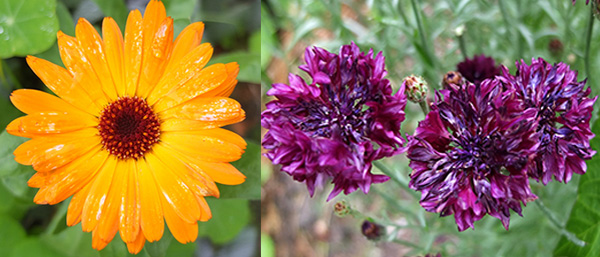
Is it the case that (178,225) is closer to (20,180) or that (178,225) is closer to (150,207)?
(150,207)

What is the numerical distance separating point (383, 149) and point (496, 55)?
51cm

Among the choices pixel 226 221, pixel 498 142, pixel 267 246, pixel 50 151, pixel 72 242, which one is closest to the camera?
pixel 498 142

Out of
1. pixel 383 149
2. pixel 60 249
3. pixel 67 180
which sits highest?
pixel 383 149

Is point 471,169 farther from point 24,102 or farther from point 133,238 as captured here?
point 24,102

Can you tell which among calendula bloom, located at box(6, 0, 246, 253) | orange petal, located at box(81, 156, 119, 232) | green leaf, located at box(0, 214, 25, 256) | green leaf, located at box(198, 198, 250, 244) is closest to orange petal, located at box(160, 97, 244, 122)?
calendula bloom, located at box(6, 0, 246, 253)

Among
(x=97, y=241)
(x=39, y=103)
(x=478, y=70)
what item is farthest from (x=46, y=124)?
(x=478, y=70)

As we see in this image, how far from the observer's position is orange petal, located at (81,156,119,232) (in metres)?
0.47

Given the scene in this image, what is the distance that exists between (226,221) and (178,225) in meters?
0.22

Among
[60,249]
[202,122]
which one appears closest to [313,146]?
[202,122]

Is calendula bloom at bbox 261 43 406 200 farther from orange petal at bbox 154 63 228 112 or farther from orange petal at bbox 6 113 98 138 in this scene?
orange petal at bbox 6 113 98 138

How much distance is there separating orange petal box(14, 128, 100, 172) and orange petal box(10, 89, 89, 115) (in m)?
0.03

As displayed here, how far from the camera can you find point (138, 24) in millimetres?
474

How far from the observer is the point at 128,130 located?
1.62 feet

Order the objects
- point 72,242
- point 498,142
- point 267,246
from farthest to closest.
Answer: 1. point 267,246
2. point 72,242
3. point 498,142
